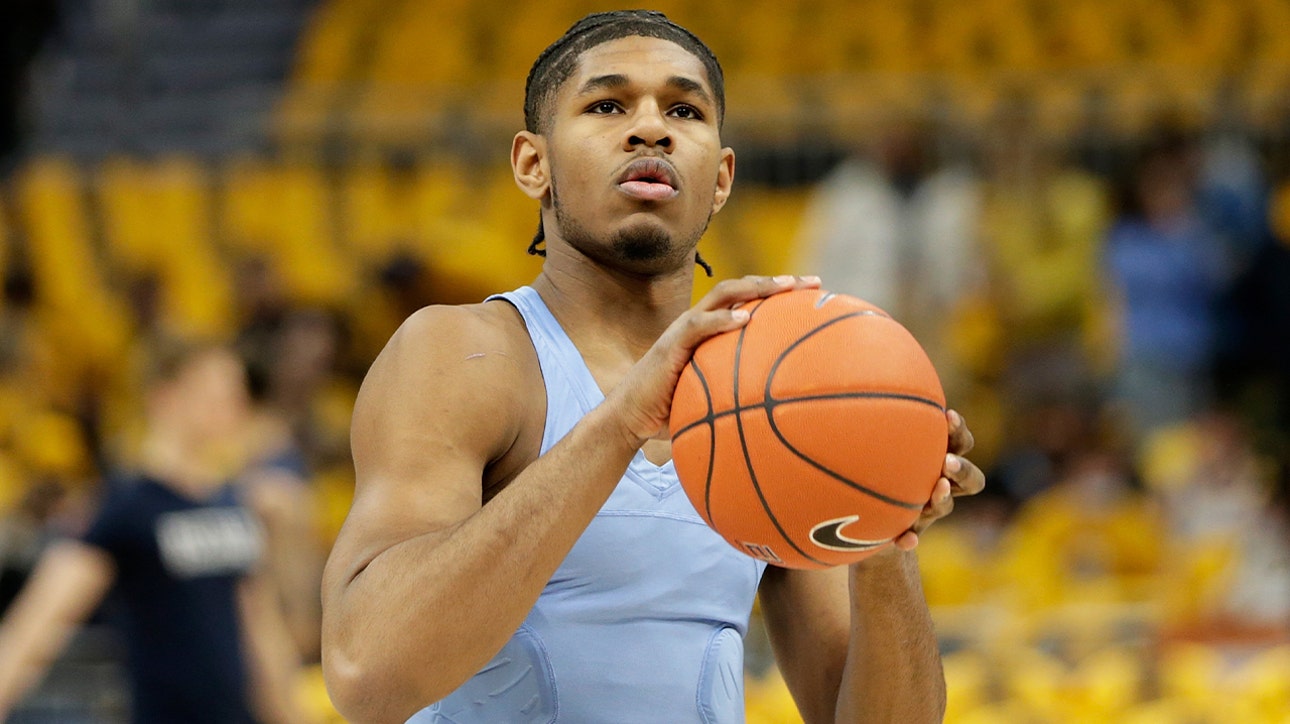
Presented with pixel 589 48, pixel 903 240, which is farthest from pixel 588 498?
pixel 903 240

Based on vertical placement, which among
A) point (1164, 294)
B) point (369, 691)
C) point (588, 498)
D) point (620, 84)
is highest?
point (620, 84)

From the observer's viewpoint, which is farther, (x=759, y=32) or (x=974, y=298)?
(x=759, y=32)

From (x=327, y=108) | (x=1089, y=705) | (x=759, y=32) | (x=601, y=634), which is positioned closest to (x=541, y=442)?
(x=601, y=634)

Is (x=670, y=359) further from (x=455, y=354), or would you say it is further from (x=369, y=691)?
(x=369, y=691)

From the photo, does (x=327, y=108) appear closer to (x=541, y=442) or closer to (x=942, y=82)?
(x=942, y=82)

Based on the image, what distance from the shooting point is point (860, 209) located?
9.50 metres

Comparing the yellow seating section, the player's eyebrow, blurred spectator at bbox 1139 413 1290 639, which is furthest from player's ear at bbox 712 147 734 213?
the yellow seating section

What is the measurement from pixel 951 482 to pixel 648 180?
27.1 inches

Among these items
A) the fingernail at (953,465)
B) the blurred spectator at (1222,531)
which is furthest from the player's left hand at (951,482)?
the blurred spectator at (1222,531)

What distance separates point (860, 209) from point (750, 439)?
731 centimetres

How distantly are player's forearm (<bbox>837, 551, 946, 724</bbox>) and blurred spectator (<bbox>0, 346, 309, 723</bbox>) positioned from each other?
3541 millimetres

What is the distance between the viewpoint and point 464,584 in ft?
7.45

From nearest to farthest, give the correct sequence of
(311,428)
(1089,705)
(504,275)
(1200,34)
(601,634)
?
(601,634) → (1089,705) → (311,428) → (504,275) → (1200,34)

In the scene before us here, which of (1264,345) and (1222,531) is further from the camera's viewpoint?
(1264,345)
